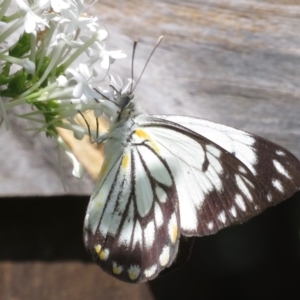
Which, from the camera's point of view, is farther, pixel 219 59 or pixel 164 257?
pixel 219 59

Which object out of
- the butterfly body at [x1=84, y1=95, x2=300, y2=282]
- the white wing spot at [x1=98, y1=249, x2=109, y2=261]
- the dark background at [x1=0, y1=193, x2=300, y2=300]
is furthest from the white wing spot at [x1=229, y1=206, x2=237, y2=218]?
the dark background at [x1=0, y1=193, x2=300, y2=300]

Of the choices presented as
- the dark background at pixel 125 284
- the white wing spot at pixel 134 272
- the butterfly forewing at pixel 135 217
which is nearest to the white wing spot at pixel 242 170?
the butterfly forewing at pixel 135 217

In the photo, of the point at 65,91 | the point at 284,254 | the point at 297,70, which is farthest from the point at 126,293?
the point at 65,91

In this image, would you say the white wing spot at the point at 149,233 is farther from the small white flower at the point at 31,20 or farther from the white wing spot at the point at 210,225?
the small white flower at the point at 31,20

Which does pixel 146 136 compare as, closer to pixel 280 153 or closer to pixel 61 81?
pixel 280 153

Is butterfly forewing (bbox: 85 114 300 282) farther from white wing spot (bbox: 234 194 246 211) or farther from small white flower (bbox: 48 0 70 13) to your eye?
small white flower (bbox: 48 0 70 13)

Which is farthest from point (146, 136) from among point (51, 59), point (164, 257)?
point (51, 59)
